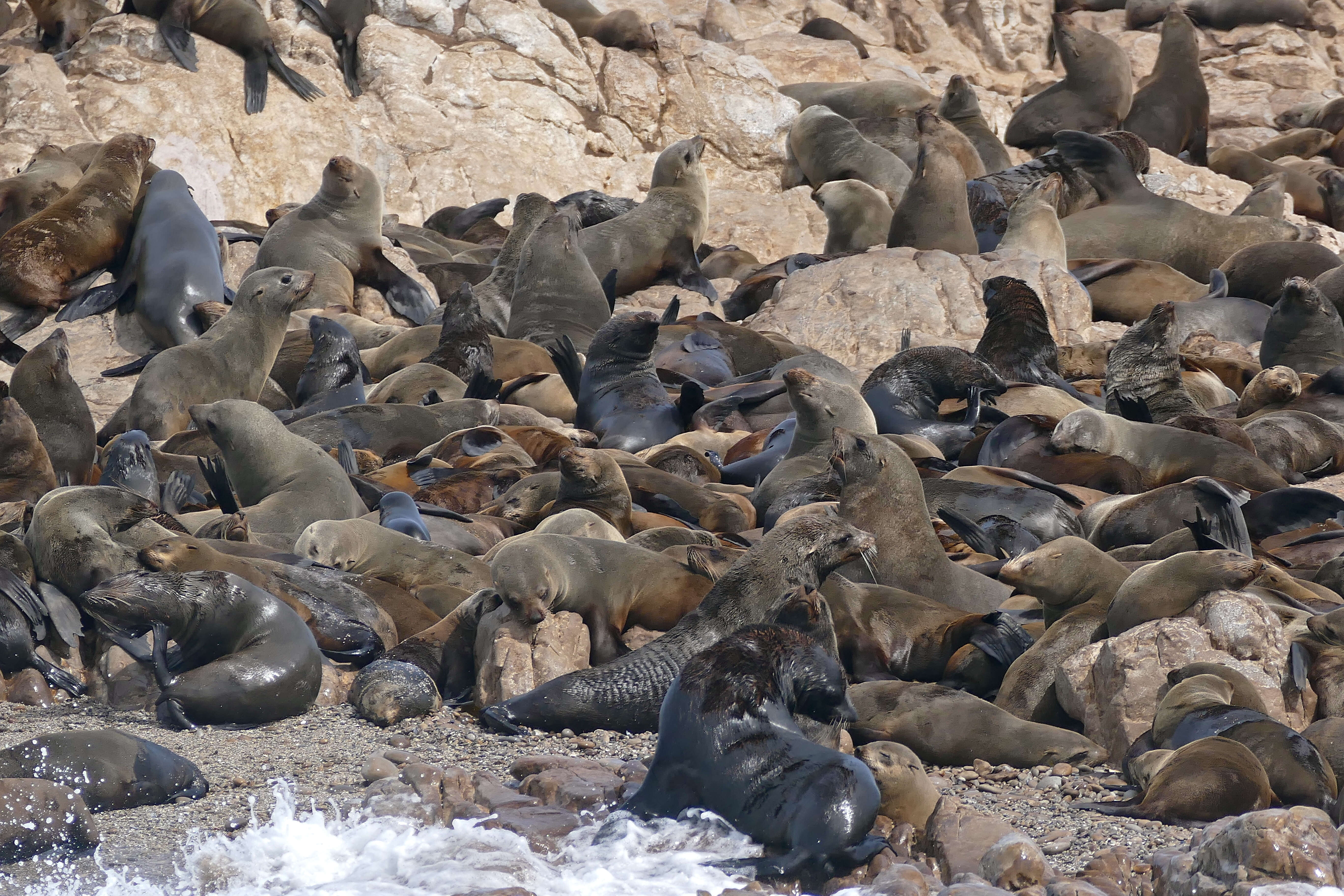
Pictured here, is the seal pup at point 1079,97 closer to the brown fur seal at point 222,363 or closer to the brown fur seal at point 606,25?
the brown fur seal at point 606,25

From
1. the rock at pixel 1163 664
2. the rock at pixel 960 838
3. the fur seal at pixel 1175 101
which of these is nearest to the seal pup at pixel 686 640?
the rock at pixel 1163 664

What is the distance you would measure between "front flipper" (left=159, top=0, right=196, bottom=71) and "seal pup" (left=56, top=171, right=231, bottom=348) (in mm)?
3727

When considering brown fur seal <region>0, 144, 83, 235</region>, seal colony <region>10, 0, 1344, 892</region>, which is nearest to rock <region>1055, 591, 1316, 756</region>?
seal colony <region>10, 0, 1344, 892</region>

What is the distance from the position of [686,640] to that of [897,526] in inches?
68.3

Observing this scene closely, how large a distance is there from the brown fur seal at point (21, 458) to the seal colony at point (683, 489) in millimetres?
27

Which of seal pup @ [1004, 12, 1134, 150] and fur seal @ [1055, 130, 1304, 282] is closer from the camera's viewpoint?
fur seal @ [1055, 130, 1304, 282]

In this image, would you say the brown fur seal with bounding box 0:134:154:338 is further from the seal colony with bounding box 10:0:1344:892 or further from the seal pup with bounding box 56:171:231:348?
the seal pup with bounding box 56:171:231:348

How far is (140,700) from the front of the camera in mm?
4918

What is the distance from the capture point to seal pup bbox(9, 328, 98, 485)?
8039 mm

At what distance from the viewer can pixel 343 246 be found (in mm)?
12797

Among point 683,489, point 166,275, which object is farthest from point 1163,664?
point 166,275

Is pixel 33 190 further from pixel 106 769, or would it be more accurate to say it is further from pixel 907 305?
pixel 106 769

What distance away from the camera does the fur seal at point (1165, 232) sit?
1384 cm

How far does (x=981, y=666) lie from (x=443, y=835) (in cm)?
231
